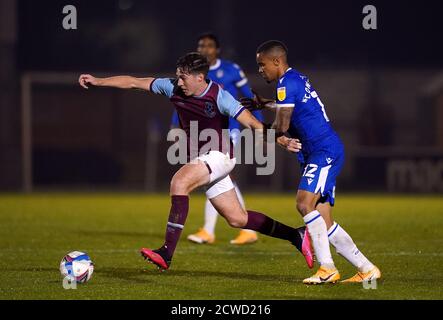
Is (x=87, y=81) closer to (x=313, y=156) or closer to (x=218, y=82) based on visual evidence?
(x=313, y=156)

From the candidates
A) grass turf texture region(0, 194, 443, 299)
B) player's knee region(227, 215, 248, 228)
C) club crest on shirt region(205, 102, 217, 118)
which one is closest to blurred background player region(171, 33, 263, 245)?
grass turf texture region(0, 194, 443, 299)

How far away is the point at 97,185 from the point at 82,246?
52.4ft

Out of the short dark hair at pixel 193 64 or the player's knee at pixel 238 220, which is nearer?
the short dark hair at pixel 193 64

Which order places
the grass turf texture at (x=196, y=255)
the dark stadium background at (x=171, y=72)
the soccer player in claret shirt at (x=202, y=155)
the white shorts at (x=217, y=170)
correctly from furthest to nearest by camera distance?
the dark stadium background at (x=171, y=72) → the white shorts at (x=217, y=170) → the soccer player in claret shirt at (x=202, y=155) → the grass turf texture at (x=196, y=255)

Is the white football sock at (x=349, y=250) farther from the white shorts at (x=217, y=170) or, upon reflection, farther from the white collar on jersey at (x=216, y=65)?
the white collar on jersey at (x=216, y=65)

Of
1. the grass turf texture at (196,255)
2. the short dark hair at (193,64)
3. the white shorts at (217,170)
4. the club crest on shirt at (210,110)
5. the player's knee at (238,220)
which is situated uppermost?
the short dark hair at (193,64)

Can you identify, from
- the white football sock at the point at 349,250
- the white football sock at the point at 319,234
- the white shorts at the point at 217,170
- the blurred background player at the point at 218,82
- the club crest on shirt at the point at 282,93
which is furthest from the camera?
the blurred background player at the point at 218,82

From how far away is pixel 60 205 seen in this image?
19453 millimetres

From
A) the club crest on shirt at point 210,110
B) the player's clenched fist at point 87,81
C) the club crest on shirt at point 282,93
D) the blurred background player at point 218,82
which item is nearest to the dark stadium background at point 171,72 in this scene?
the blurred background player at point 218,82

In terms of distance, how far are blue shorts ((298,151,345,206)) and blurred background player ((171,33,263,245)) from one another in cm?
362

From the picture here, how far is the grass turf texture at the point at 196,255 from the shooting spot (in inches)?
316

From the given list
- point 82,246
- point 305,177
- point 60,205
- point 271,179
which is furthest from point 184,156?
point 271,179

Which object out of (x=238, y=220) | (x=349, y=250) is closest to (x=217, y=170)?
(x=238, y=220)

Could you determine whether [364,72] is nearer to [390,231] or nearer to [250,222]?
[390,231]
